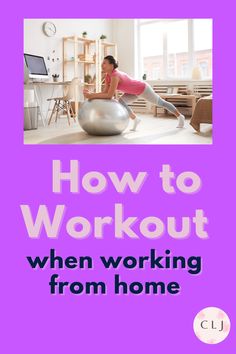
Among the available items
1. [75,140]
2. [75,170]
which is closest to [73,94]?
[75,140]

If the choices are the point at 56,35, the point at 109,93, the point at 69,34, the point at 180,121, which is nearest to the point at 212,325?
the point at 109,93

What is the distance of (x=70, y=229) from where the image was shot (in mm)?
1820

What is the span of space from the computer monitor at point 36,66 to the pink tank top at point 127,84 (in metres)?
1.82

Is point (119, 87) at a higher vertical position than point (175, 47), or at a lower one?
lower

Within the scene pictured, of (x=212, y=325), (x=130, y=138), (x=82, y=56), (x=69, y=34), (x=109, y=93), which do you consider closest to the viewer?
(x=212, y=325)

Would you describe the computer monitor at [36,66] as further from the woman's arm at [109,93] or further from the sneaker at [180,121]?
the sneaker at [180,121]

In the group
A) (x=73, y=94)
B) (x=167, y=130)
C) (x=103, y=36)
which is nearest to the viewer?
(x=167, y=130)

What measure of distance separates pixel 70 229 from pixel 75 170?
275 mm

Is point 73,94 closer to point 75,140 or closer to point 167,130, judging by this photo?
point 167,130

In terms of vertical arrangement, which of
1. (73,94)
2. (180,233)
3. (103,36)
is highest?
(103,36)

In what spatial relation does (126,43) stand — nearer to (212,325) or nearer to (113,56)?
(113,56)

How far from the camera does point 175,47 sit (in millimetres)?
6133

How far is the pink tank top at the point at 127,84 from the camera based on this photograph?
3444 mm

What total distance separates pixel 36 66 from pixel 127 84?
201 centimetres
